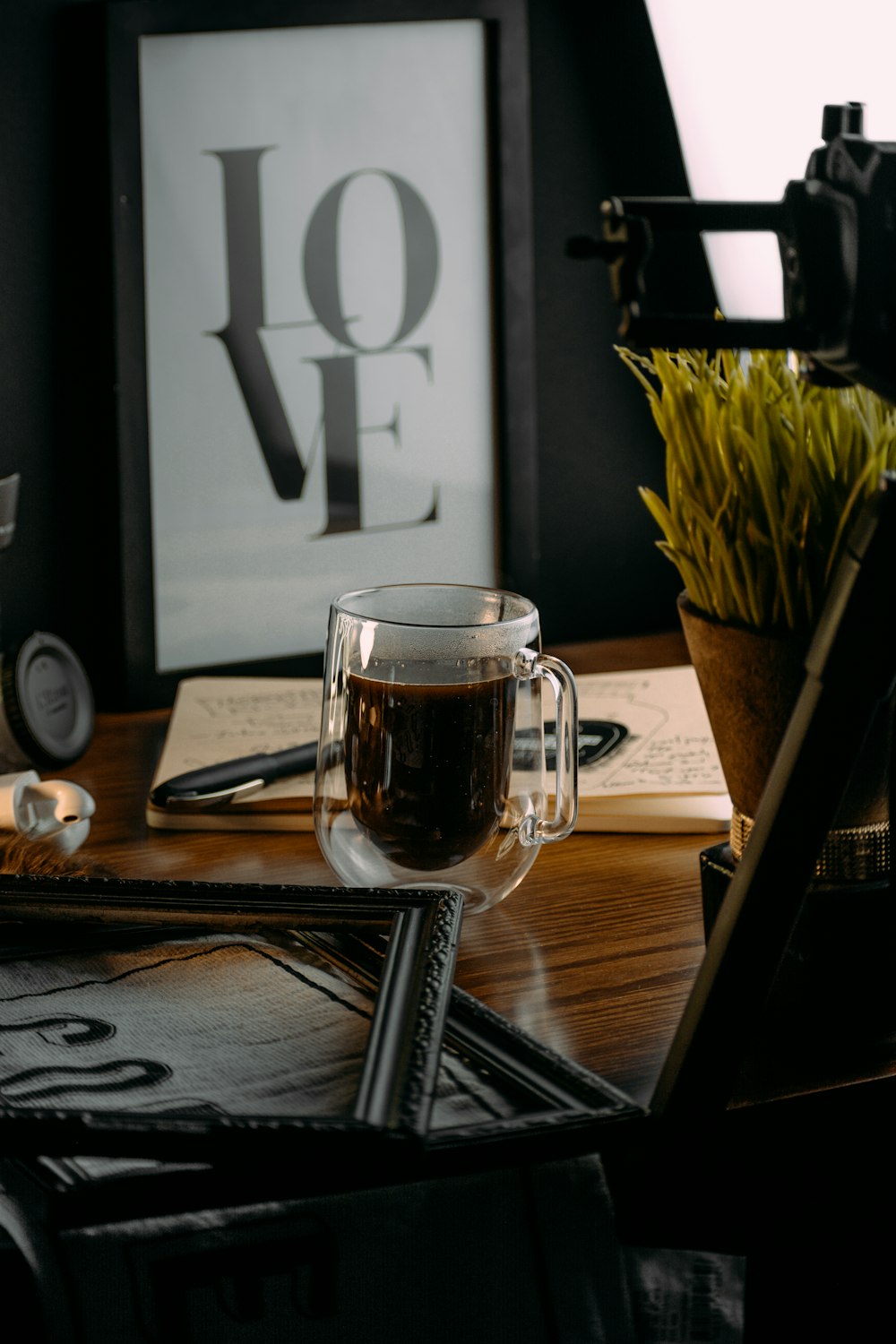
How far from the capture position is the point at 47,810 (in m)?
0.81

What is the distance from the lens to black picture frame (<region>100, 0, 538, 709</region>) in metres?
1.01

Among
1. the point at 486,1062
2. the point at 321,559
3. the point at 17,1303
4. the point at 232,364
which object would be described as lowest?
the point at 17,1303

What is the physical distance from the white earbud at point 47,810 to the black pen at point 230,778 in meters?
0.05

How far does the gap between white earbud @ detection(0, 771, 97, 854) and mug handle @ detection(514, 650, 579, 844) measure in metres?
0.26

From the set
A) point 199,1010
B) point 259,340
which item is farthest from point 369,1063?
point 259,340

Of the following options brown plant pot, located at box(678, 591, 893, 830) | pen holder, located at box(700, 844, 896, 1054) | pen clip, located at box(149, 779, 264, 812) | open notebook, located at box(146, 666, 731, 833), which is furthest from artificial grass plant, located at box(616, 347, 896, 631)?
pen clip, located at box(149, 779, 264, 812)

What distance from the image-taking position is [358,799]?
0.69 m

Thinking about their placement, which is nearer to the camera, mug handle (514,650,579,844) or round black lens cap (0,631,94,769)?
mug handle (514,650,579,844)

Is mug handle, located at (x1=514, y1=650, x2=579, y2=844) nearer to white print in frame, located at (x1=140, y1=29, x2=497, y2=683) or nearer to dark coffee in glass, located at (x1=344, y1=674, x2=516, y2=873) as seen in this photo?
dark coffee in glass, located at (x1=344, y1=674, x2=516, y2=873)

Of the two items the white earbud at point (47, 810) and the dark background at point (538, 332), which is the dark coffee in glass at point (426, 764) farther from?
the dark background at point (538, 332)

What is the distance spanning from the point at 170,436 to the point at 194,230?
15cm

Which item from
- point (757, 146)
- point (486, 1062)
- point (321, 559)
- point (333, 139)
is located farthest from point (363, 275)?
point (486, 1062)

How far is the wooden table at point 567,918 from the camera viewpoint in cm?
60

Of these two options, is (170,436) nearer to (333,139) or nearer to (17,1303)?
(333,139)
